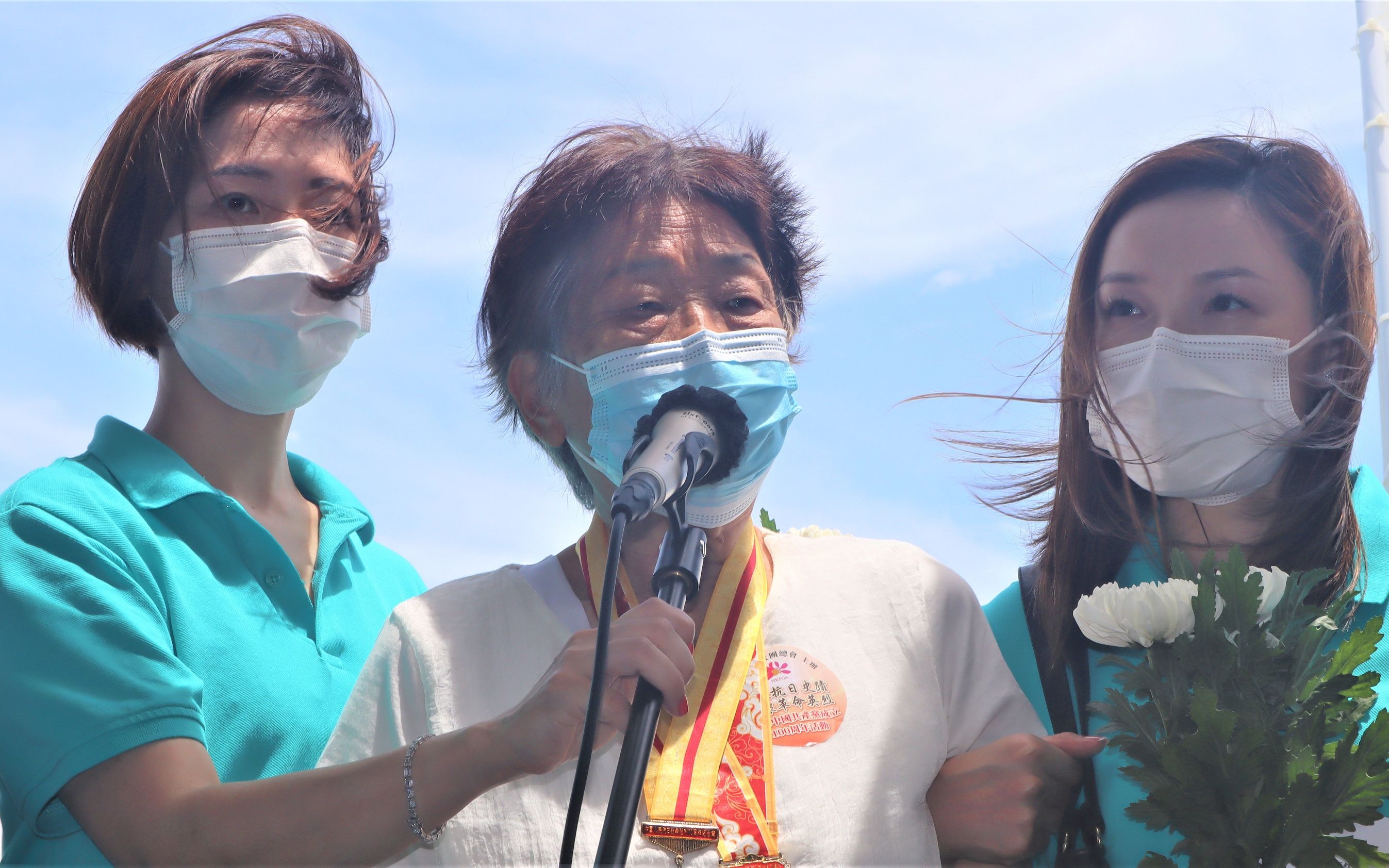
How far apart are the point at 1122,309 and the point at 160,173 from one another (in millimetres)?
2553

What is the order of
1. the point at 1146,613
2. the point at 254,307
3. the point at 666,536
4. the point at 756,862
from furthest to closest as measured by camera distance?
the point at 254,307
the point at 756,862
the point at 1146,613
the point at 666,536

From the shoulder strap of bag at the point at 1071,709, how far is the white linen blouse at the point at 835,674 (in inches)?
7.9

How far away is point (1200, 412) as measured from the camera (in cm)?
317

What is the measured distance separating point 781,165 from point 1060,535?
3.91 ft

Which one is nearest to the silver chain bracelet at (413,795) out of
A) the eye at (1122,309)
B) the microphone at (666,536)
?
the microphone at (666,536)

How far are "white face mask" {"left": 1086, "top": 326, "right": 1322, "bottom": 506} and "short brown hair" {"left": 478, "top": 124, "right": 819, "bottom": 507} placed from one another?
866 millimetres

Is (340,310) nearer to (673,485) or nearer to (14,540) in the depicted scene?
A: (14,540)

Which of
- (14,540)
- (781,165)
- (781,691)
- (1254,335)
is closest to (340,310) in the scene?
(14,540)

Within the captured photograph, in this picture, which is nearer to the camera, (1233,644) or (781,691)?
(1233,644)

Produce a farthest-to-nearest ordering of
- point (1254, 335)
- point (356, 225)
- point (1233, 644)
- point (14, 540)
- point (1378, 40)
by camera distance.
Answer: point (1378, 40) < point (356, 225) < point (1254, 335) < point (14, 540) < point (1233, 644)

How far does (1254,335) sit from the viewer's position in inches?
123

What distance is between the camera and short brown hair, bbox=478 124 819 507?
3043 mm

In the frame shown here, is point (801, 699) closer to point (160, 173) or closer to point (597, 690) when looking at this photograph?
point (597, 690)

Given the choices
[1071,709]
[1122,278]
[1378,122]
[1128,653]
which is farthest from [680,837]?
[1378,122]
